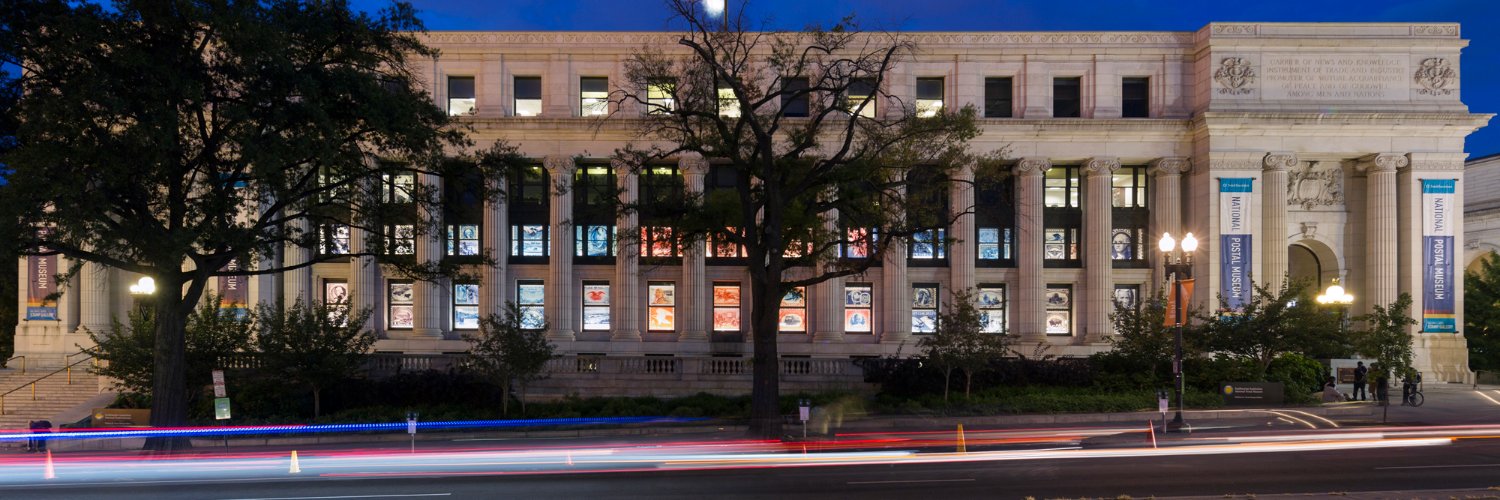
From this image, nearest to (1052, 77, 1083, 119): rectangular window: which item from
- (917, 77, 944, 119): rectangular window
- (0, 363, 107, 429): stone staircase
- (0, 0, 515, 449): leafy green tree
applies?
(917, 77, 944, 119): rectangular window

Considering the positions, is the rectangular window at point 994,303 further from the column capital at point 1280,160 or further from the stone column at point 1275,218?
the column capital at point 1280,160

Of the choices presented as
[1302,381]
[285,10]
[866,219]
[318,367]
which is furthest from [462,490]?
[1302,381]

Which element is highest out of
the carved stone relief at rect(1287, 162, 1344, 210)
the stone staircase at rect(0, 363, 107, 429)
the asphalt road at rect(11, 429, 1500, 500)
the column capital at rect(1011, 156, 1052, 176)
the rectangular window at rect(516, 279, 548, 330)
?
the column capital at rect(1011, 156, 1052, 176)

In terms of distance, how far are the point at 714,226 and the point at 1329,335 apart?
2332cm

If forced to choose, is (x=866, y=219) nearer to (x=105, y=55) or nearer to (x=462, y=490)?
(x=462, y=490)

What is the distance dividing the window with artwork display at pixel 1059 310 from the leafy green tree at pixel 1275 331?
35.3 ft

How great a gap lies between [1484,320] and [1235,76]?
22.2 meters

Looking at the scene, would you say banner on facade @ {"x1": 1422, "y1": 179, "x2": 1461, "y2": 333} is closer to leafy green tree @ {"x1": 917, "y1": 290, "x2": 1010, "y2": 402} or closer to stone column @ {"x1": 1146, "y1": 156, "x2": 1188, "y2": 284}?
stone column @ {"x1": 1146, "y1": 156, "x2": 1188, "y2": 284}

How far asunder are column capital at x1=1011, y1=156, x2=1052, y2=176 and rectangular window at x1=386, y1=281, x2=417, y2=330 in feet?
97.5

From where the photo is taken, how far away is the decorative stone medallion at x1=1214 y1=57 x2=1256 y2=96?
145 feet

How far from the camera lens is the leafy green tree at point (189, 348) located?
105 ft

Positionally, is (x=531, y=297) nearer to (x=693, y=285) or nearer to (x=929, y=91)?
(x=693, y=285)

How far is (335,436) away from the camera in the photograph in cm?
2847

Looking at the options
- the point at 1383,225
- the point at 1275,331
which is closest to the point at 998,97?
the point at 1275,331
